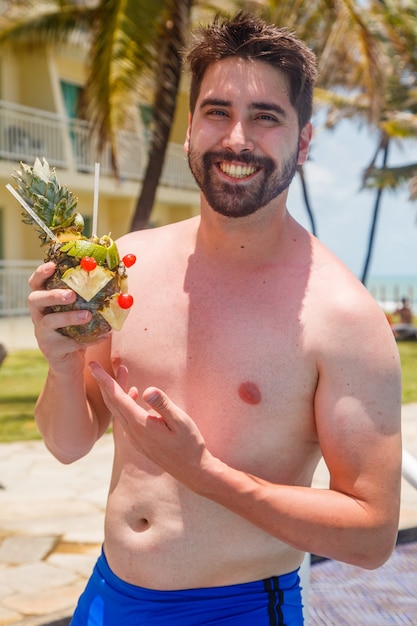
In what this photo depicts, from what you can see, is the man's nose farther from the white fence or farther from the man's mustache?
the white fence

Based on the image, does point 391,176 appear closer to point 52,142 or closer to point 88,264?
point 52,142

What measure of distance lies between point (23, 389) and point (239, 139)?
1037 centimetres

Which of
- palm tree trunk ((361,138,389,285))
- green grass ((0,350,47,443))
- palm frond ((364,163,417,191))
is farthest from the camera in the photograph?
palm tree trunk ((361,138,389,285))

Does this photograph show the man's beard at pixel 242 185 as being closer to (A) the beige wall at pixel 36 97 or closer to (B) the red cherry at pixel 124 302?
(B) the red cherry at pixel 124 302

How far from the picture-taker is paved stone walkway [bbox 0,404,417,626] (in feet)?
13.9

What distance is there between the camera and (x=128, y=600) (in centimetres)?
197

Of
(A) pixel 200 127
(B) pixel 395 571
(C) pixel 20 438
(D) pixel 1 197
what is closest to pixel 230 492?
(A) pixel 200 127

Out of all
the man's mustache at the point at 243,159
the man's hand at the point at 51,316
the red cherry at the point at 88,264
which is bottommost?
the man's hand at the point at 51,316

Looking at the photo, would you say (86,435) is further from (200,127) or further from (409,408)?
(409,408)

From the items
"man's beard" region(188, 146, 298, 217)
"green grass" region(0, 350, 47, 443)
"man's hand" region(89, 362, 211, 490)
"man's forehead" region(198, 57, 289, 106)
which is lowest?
"green grass" region(0, 350, 47, 443)

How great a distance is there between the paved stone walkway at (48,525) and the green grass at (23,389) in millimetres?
741

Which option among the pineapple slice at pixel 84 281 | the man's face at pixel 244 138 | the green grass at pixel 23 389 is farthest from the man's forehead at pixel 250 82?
the green grass at pixel 23 389

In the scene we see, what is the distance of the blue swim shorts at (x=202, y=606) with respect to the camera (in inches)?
75.2

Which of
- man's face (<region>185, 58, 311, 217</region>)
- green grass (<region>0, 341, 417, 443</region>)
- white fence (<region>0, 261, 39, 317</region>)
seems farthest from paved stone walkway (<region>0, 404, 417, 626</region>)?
white fence (<region>0, 261, 39, 317</region>)
